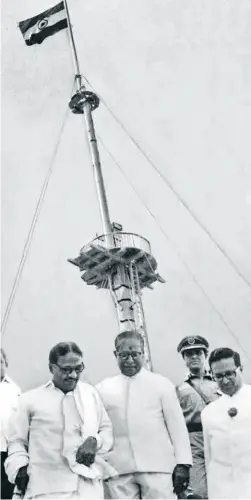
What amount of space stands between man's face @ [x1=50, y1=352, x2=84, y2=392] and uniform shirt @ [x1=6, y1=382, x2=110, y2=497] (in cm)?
18

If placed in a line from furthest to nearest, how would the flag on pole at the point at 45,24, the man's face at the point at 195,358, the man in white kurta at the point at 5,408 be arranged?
the flag on pole at the point at 45,24 < the man's face at the point at 195,358 < the man in white kurta at the point at 5,408

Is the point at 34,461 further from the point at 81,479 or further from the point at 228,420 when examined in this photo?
the point at 228,420

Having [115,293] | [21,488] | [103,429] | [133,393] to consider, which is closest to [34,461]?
[21,488]

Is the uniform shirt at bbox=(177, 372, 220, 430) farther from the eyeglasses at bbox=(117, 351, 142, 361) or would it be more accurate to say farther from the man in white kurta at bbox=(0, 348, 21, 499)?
the man in white kurta at bbox=(0, 348, 21, 499)

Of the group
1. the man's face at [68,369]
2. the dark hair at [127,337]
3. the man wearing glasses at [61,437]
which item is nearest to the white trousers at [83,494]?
the man wearing glasses at [61,437]

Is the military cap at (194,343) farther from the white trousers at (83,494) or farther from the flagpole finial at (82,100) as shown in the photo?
the flagpole finial at (82,100)

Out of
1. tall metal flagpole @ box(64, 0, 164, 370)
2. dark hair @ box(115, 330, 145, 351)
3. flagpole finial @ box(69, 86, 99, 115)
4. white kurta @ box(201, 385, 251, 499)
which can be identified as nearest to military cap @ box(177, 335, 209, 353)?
white kurta @ box(201, 385, 251, 499)

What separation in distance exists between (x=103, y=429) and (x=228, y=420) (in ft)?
4.19

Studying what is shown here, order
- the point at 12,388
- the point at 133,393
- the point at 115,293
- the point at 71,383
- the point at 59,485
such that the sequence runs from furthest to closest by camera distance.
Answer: the point at 115,293 → the point at 12,388 → the point at 133,393 → the point at 71,383 → the point at 59,485

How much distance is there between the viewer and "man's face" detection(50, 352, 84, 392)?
200 inches

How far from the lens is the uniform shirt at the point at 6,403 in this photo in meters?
5.80

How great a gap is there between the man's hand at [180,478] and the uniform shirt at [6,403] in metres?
1.86

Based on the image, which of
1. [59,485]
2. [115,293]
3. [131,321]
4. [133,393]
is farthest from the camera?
[115,293]

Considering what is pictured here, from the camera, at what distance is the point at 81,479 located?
4832mm
